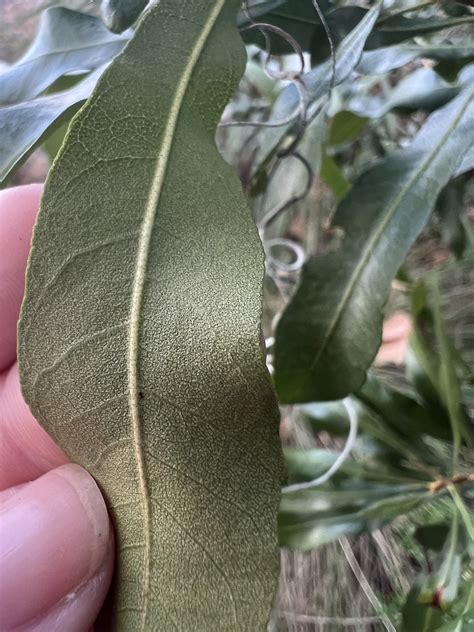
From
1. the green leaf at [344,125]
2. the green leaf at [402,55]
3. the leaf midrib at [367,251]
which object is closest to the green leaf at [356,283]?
the leaf midrib at [367,251]

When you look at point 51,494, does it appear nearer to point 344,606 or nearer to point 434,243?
point 344,606

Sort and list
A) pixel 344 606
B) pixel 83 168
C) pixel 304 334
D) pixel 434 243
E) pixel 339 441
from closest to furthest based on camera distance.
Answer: pixel 83 168 < pixel 304 334 < pixel 344 606 < pixel 339 441 < pixel 434 243

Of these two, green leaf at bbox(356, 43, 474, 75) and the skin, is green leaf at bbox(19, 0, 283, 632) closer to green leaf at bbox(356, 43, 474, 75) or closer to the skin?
the skin

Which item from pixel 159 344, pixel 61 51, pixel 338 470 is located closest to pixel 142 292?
pixel 159 344

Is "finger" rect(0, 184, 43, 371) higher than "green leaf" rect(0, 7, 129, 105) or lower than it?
lower

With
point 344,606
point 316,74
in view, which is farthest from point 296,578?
point 316,74

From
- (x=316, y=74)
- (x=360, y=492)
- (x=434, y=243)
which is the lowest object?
(x=434, y=243)

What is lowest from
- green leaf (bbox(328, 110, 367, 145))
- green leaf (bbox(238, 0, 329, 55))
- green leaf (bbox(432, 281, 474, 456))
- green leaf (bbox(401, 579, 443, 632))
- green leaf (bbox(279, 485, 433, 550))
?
green leaf (bbox(401, 579, 443, 632))

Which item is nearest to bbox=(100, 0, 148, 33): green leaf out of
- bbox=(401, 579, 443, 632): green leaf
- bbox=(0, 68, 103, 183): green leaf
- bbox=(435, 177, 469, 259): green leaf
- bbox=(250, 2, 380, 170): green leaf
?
bbox=(0, 68, 103, 183): green leaf
